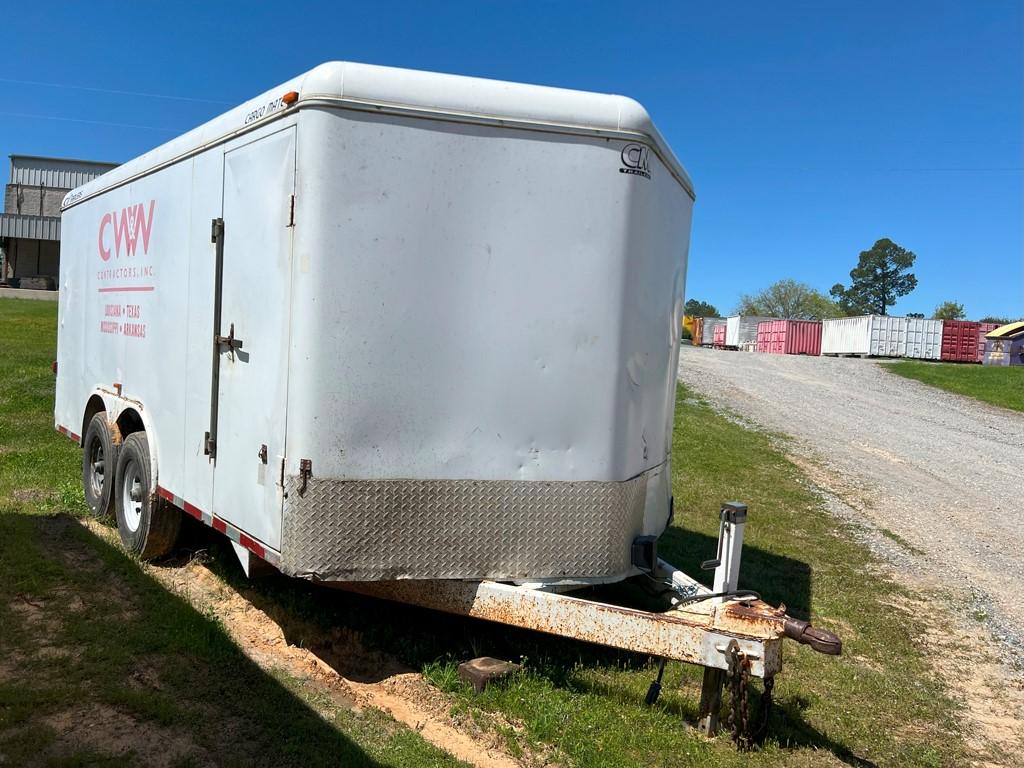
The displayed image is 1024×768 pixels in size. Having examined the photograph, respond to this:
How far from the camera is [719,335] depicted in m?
50.9

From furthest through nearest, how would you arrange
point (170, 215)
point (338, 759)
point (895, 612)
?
point (895, 612) → point (170, 215) → point (338, 759)

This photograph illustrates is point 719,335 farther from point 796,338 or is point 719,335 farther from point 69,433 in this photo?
point 69,433

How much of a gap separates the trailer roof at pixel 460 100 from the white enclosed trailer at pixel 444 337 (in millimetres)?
10

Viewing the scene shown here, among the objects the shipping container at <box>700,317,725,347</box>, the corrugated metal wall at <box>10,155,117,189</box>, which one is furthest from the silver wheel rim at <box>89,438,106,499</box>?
the shipping container at <box>700,317,725,347</box>

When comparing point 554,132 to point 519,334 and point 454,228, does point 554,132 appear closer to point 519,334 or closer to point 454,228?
point 454,228

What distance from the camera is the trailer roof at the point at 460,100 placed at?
12.2 ft

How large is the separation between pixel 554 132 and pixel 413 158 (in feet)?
2.29

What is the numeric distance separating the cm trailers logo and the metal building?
41446 millimetres

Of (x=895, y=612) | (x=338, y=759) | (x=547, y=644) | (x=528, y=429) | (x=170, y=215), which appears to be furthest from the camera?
(x=895, y=612)

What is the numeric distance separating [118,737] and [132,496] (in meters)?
2.63

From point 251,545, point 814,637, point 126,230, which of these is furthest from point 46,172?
point 814,637

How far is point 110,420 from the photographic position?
616cm

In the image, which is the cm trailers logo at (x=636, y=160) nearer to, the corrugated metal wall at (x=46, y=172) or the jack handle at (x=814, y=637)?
the jack handle at (x=814, y=637)

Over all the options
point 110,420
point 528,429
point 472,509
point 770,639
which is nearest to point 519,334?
point 528,429
